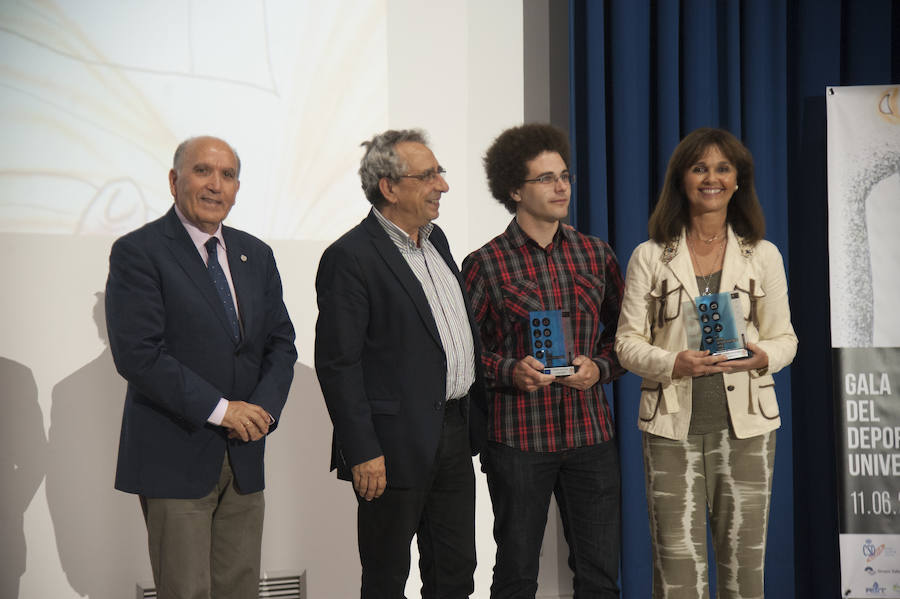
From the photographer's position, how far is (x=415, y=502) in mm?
2176

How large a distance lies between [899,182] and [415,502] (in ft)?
8.50

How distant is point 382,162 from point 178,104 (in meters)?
1.31

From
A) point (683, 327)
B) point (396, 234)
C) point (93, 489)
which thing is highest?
point (396, 234)

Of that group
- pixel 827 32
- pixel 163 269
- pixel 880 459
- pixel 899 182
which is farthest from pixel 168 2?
pixel 880 459

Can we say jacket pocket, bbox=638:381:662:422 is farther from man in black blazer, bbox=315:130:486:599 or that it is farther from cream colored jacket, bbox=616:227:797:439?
man in black blazer, bbox=315:130:486:599

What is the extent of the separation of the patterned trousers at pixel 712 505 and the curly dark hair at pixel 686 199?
646 millimetres

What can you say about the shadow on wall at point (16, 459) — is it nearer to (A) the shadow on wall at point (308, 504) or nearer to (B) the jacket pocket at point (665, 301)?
(A) the shadow on wall at point (308, 504)

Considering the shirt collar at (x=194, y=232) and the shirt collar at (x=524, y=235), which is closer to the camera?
the shirt collar at (x=194, y=232)

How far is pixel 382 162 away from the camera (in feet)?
7.52

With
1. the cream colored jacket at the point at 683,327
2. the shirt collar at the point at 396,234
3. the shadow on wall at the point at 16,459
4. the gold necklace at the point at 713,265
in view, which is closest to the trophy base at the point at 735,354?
the cream colored jacket at the point at 683,327

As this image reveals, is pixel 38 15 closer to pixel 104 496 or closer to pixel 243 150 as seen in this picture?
pixel 243 150

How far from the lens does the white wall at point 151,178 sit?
3.03 metres

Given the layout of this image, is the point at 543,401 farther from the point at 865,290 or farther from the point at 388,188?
the point at 865,290

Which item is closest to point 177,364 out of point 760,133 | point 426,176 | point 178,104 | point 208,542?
point 208,542
